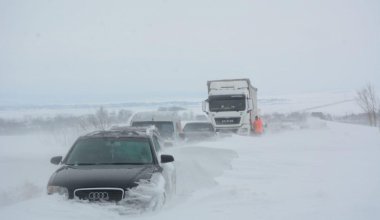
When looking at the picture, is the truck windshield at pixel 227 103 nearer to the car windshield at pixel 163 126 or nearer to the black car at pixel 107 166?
the car windshield at pixel 163 126

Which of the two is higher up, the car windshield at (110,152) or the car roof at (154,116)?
the car windshield at (110,152)

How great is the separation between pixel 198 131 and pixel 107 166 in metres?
16.9

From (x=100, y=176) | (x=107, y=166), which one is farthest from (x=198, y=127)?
(x=100, y=176)

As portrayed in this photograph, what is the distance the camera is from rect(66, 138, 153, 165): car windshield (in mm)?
8016

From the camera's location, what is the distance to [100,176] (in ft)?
22.9

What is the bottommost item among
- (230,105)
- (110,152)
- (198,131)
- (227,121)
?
(198,131)

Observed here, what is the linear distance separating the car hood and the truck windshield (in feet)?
61.6

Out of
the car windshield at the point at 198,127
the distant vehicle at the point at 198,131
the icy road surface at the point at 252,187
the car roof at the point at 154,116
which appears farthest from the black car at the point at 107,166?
the car windshield at the point at 198,127

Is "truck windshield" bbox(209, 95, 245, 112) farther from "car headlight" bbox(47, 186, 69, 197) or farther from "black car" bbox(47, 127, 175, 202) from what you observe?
"car headlight" bbox(47, 186, 69, 197)

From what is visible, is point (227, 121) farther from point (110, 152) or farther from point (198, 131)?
point (110, 152)

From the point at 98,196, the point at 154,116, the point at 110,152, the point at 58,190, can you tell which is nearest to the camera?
the point at 98,196

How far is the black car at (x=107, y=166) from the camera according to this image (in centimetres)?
669

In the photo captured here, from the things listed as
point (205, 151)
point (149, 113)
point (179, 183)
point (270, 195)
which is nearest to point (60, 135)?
point (149, 113)

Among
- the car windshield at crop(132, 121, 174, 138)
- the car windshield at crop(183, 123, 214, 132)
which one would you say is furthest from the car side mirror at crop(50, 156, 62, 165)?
the car windshield at crop(183, 123, 214, 132)
